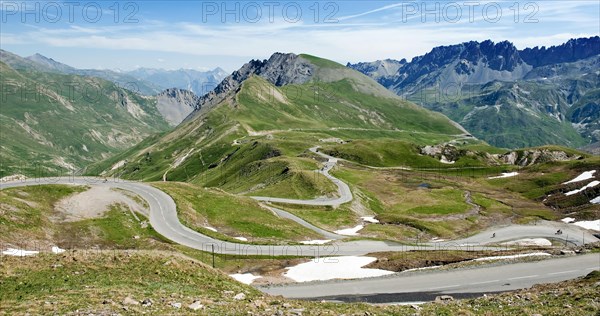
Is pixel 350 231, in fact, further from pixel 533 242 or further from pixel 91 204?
pixel 91 204

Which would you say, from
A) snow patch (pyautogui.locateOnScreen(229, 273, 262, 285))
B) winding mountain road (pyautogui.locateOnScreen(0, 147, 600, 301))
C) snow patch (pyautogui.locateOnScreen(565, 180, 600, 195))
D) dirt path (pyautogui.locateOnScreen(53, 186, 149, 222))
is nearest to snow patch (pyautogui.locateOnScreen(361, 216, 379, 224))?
winding mountain road (pyautogui.locateOnScreen(0, 147, 600, 301))

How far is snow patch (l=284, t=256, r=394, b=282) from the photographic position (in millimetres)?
59781

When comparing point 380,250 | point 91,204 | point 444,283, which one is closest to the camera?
point 444,283

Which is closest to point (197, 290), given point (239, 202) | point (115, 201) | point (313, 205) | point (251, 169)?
point (115, 201)

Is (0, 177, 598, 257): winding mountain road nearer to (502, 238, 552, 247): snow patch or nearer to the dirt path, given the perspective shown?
(502, 238, 552, 247): snow patch

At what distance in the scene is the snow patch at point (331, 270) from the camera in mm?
59781

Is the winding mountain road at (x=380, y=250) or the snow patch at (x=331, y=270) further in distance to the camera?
the snow patch at (x=331, y=270)

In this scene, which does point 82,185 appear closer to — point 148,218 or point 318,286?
point 148,218

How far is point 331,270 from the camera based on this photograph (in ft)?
204

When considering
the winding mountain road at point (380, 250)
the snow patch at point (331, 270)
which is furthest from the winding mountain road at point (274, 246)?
the snow patch at point (331, 270)

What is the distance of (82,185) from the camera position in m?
92.4

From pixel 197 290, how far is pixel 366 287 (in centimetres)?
2264

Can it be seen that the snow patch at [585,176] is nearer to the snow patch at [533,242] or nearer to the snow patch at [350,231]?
Answer: the snow patch at [533,242]

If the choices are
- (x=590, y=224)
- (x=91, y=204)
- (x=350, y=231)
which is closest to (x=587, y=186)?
(x=590, y=224)
